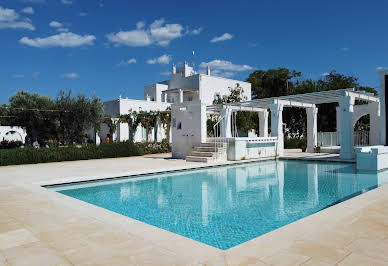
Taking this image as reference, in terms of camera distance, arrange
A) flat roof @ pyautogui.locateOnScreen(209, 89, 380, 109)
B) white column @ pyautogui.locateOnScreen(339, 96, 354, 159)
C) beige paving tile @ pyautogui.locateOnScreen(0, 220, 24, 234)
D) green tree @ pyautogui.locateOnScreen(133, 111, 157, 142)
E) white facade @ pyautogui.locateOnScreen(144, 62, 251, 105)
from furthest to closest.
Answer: white facade @ pyautogui.locateOnScreen(144, 62, 251, 105)
green tree @ pyautogui.locateOnScreen(133, 111, 157, 142)
flat roof @ pyautogui.locateOnScreen(209, 89, 380, 109)
white column @ pyautogui.locateOnScreen(339, 96, 354, 159)
beige paving tile @ pyautogui.locateOnScreen(0, 220, 24, 234)

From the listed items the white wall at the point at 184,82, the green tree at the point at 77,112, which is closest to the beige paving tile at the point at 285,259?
the green tree at the point at 77,112

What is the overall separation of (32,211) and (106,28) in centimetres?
2367

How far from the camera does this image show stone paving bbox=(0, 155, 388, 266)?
319 centimetres

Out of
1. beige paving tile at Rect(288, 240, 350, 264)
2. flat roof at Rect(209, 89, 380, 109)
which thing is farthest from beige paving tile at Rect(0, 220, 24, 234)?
flat roof at Rect(209, 89, 380, 109)

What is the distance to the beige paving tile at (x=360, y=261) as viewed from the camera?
3.00 m

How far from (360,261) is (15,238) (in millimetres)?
4216

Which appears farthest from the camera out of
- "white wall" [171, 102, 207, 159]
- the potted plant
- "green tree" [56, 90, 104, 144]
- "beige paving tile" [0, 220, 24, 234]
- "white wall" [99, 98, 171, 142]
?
"white wall" [99, 98, 171, 142]

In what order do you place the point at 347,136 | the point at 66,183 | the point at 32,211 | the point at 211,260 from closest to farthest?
the point at 211,260, the point at 32,211, the point at 66,183, the point at 347,136

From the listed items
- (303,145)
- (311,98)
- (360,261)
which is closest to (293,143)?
(303,145)

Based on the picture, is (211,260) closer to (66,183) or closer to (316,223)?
(316,223)

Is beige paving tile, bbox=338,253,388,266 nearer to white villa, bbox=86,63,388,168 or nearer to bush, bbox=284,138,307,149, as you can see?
white villa, bbox=86,63,388,168

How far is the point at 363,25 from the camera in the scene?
21.3 meters

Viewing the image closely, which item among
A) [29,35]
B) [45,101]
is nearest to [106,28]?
[29,35]

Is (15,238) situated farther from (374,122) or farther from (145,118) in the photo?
(145,118)
